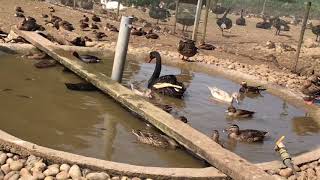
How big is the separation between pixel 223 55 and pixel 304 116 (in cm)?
837

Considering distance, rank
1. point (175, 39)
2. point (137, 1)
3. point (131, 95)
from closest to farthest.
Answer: point (131, 95) < point (175, 39) < point (137, 1)

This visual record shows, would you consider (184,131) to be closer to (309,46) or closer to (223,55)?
(223,55)

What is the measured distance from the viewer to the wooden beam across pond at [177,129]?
6455mm

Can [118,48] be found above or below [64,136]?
above

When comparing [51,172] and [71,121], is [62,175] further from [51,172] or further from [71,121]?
[71,121]

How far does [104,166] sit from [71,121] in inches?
96.1

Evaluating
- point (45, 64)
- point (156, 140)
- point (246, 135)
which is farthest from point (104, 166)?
point (45, 64)

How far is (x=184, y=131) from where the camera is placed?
7715 millimetres

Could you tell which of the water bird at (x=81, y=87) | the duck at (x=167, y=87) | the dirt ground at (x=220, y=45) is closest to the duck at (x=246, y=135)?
the duck at (x=167, y=87)

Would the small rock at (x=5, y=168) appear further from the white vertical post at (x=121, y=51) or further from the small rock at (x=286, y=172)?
the white vertical post at (x=121, y=51)

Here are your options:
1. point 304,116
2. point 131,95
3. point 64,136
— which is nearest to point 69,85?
point 131,95

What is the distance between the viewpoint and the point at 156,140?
767 centimetres

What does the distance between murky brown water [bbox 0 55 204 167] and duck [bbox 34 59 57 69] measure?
0.82m

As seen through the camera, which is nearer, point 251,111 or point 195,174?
point 195,174
